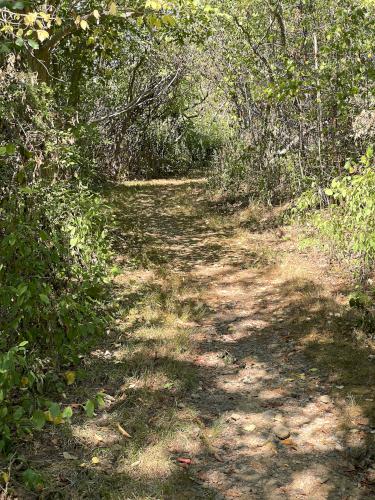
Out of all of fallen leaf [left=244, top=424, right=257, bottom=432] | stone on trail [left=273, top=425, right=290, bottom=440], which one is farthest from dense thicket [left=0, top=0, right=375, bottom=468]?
stone on trail [left=273, top=425, right=290, bottom=440]

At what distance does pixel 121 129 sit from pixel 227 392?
47.1 feet

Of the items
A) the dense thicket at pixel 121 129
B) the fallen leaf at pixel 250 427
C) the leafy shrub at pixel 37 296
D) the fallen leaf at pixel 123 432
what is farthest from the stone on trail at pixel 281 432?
the dense thicket at pixel 121 129

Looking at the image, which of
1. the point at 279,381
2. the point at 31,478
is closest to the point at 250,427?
the point at 279,381

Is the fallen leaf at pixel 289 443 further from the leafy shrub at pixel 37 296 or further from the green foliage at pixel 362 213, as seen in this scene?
the green foliage at pixel 362 213

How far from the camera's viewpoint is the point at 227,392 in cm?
458

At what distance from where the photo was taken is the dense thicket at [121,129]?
3.90 meters

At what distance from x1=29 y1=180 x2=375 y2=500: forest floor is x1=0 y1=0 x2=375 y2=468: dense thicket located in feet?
1.73

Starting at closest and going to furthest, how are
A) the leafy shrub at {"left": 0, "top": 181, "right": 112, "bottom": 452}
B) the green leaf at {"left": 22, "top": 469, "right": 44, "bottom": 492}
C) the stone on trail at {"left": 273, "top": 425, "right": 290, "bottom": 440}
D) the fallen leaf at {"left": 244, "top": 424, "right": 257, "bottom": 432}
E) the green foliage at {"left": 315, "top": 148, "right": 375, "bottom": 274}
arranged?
the green leaf at {"left": 22, "top": 469, "right": 44, "bottom": 492}
the leafy shrub at {"left": 0, "top": 181, "right": 112, "bottom": 452}
the stone on trail at {"left": 273, "top": 425, "right": 290, "bottom": 440}
the fallen leaf at {"left": 244, "top": 424, "right": 257, "bottom": 432}
the green foliage at {"left": 315, "top": 148, "right": 375, "bottom": 274}

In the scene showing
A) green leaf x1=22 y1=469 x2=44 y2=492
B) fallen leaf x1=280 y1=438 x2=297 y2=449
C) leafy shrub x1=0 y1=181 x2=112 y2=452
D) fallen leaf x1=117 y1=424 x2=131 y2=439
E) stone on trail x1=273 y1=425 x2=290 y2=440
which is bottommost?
fallen leaf x1=280 y1=438 x2=297 y2=449

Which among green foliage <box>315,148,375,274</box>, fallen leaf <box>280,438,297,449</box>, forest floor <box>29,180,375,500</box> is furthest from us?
green foliage <box>315,148,375,274</box>

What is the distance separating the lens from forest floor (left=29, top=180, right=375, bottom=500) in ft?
11.0

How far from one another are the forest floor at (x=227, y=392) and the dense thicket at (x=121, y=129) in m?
0.53

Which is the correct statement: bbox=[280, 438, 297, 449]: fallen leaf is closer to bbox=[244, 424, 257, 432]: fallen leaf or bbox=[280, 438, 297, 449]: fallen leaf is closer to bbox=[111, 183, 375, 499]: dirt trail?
bbox=[111, 183, 375, 499]: dirt trail

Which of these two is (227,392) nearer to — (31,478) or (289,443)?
(289,443)
